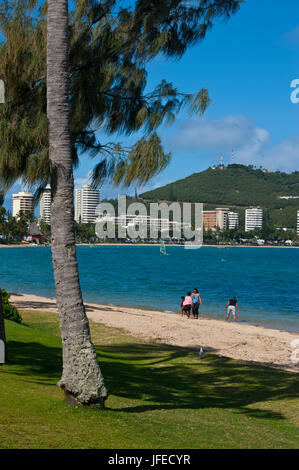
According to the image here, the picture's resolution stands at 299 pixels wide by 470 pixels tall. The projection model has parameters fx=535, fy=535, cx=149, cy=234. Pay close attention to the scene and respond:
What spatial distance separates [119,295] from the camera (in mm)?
42438

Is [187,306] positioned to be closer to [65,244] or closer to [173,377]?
[173,377]

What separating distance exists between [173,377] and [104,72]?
6.69 m

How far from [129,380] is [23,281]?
45118mm

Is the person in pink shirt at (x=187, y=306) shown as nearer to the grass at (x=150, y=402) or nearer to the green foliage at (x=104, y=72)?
the grass at (x=150, y=402)

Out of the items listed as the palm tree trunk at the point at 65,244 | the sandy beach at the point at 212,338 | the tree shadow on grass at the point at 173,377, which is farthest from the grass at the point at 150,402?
the sandy beach at the point at 212,338

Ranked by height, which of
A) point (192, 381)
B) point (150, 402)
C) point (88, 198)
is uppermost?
point (88, 198)

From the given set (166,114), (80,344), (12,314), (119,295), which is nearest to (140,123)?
(166,114)

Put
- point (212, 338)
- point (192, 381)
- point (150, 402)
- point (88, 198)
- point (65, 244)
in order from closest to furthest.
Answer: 1. point (65, 244)
2. point (150, 402)
3. point (192, 381)
4. point (212, 338)
5. point (88, 198)

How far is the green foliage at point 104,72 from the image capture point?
325 inches

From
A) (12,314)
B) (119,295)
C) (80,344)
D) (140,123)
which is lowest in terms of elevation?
(119,295)

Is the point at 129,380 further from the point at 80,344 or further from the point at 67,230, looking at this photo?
the point at 67,230

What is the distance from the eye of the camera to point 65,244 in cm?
689

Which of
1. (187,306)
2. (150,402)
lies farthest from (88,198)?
(150,402)

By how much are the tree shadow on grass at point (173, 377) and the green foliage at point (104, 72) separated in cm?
360
